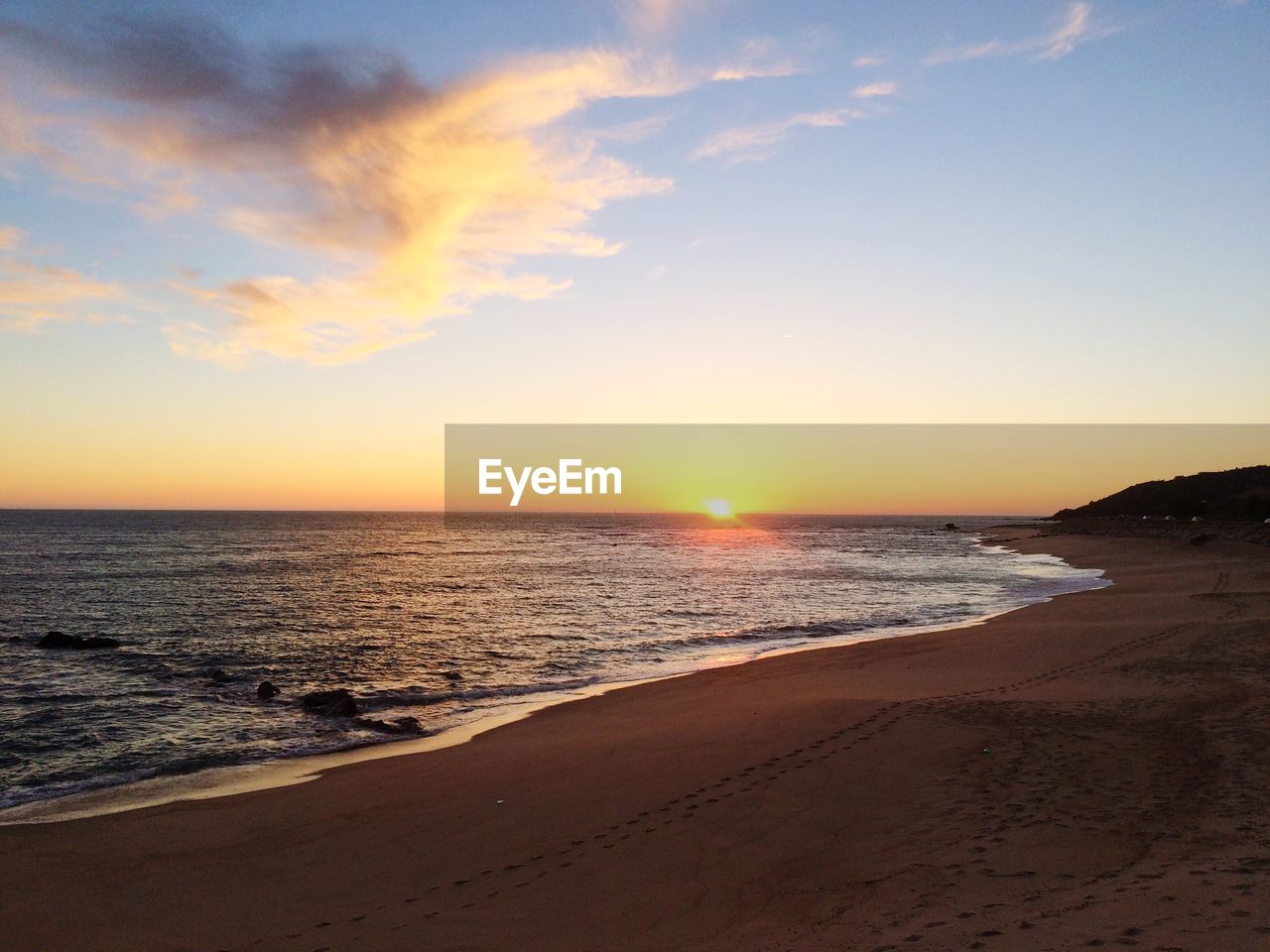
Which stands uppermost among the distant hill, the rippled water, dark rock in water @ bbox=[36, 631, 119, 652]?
the distant hill

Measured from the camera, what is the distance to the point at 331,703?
66.8 ft

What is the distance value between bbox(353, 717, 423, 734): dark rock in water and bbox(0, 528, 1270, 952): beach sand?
2.36 metres

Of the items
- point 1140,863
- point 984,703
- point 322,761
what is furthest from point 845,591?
point 1140,863

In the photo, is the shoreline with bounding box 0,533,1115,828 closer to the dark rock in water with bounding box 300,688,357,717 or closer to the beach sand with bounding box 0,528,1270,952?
the beach sand with bounding box 0,528,1270,952

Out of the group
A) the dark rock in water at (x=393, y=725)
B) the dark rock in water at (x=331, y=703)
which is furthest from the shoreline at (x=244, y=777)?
the dark rock in water at (x=331, y=703)

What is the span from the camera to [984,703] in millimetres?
15852

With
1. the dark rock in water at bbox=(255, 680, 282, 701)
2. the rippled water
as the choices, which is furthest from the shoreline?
the dark rock in water at bbox=(255, 680, 282, 701)

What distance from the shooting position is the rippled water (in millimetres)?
17828

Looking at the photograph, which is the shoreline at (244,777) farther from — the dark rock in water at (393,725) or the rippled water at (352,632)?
the dark rock in water at (393,725)

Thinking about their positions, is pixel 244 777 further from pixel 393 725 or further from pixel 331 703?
pixel 331 703

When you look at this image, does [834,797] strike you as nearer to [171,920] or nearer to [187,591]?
[171,920]

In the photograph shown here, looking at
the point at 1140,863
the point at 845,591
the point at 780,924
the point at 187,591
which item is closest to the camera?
the point at 780,924

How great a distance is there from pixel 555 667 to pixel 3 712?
591 inches

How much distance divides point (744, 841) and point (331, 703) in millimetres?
14621
